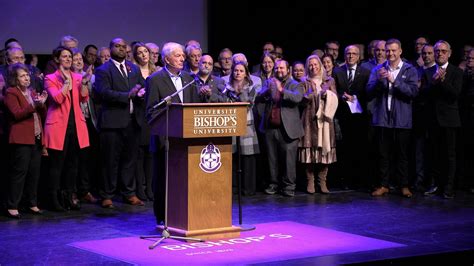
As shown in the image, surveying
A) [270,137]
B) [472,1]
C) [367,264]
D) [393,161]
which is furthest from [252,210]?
[472,1]

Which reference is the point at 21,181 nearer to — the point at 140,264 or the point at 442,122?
the point at 140,264

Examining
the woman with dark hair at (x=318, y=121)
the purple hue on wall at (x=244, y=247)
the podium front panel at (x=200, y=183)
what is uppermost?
the woman with dark hair at (x=318, y=121)

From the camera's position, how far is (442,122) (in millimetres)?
9930

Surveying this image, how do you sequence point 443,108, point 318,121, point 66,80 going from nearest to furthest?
point 66,80
point 443,108
point 318,121

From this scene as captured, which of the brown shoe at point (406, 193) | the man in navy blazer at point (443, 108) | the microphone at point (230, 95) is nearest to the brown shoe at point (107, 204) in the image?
the microphone at point (230, 95)

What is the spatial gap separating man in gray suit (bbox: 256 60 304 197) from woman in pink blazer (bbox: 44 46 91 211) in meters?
2.22

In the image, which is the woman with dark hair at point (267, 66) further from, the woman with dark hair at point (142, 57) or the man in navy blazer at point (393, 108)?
the woman with dark hair at point (142, 57)

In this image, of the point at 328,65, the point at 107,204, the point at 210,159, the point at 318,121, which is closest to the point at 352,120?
the point at 318,121

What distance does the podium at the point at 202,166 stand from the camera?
22.9ft

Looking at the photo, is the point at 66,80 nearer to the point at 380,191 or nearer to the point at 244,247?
the point at 244,247

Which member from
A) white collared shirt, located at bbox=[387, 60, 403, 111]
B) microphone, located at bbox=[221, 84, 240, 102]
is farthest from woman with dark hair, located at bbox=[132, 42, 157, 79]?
white collared shirt, located at bbox=[387, 60, 403, 111]

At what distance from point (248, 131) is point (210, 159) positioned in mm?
2895

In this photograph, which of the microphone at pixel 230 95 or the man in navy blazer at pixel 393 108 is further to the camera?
the man in navy blazer at pixel 393 108

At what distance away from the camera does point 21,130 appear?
27.6 feet
